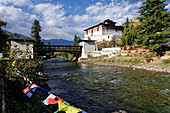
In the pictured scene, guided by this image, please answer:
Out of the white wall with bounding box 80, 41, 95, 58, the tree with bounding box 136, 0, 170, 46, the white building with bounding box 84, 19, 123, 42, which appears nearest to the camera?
the tree with bounding box 136, 0, 170, 46

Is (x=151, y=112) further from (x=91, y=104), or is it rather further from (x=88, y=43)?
(x=88, y=43)

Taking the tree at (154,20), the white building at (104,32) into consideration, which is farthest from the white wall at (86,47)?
the tree at (154,20)

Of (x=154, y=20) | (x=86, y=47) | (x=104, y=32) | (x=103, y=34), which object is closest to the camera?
(x=154, y=20)

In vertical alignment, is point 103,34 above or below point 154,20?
above

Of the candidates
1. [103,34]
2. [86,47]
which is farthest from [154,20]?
[103,34]

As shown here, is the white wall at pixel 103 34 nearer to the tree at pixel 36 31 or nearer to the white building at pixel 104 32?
the white building at pixel 104 32

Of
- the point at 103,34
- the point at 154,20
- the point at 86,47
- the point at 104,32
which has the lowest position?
the point at 86,47

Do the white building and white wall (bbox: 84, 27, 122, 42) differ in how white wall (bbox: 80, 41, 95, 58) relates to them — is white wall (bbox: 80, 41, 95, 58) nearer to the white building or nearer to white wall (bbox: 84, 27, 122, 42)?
the white building

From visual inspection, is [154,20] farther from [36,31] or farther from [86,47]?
[36,31]

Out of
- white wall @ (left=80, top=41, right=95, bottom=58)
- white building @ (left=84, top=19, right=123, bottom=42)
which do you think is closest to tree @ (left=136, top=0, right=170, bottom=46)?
white wall @ (left=80, top=41, right=95, bottom=58)

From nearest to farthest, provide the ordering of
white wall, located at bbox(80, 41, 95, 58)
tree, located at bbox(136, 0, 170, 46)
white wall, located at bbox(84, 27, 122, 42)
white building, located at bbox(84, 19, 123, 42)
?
1. tree, located at bbox(136, 0, 170, 46)
2. white wall, located at bbox(80, 41, 95, 58)
3. white wall, located at bbox(84, 27, 122, 42)
4. white building, located at bbox(84, 19, 123, 42)

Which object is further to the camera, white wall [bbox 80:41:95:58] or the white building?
the white building

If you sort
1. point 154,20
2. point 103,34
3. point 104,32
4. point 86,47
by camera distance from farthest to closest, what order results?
point 104,32, point 103,34, point 86,47, point 154,20

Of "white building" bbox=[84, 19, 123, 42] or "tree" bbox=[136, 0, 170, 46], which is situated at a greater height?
"white building" bbox=[84, 19, 123, 42]
